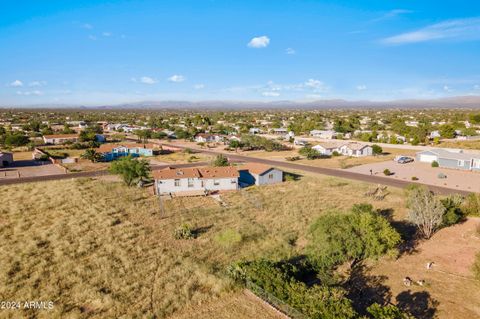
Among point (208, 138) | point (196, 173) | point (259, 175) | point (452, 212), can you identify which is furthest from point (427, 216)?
point (208, 138)

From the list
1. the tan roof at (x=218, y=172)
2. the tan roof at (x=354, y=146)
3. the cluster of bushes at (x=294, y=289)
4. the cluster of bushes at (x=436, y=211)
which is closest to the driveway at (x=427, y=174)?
the tan roof at (x=354, y=146)

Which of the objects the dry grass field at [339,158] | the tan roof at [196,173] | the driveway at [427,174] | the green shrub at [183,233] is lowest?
the driveway at [427,174]

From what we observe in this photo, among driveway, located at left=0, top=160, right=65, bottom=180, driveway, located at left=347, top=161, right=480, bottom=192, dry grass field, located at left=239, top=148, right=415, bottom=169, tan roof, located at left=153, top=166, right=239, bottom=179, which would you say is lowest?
driveway, located at left=347, top=161, right=480, bottom=192

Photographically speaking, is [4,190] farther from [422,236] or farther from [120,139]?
[120,139]

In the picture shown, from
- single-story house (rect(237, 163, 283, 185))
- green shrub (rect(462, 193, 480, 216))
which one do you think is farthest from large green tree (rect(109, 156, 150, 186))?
green shrub (rect(462, 193, 480, 216))

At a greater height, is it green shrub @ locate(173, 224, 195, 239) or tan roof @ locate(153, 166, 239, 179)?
tan roof @ locate(153, 166, 239, 179)

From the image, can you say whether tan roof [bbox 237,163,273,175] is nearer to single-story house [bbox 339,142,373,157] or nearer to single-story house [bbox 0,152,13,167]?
single-story house [bbox 339,142,373,157]

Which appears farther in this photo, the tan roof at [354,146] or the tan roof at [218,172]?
the tan roof at [354,146]

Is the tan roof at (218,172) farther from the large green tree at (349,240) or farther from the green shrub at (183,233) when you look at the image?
the large green tree at (349,240)
